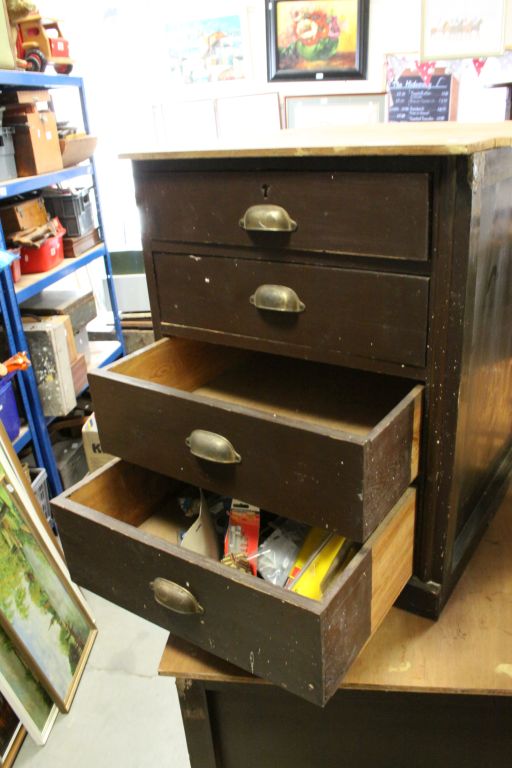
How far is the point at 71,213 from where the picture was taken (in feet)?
7.89

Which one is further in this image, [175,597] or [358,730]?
[358,730]

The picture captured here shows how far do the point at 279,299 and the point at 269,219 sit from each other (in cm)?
10

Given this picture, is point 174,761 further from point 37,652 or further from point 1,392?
point 1,392

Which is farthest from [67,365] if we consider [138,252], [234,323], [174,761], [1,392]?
[234,323]

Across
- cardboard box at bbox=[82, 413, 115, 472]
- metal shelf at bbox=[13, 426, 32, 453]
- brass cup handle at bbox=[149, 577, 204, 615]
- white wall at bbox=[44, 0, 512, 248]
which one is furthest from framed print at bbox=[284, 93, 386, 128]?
brass cup handle at bbox=[149, 577, 204, 615]

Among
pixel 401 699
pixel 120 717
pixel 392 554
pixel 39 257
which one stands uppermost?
pixel 39 257

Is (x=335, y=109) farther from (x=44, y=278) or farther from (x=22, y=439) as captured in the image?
(x=22, y=439)

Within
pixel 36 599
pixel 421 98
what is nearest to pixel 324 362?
pixel 36 599

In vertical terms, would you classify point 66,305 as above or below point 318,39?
below

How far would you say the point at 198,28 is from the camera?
104 inches

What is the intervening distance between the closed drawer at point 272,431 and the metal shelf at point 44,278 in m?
1.15

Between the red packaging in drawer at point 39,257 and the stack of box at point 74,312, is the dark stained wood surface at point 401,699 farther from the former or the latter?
the red packaging in drawer at point 39,257

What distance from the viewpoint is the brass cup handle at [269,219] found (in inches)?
29.4

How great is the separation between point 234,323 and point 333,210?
0.71 ft
